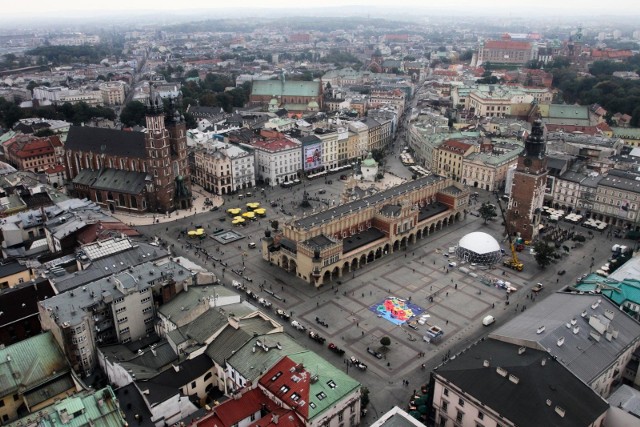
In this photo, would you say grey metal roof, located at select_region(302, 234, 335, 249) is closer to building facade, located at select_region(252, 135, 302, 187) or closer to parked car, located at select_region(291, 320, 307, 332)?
parked car, located at select_region(291, 320, 307, 332)

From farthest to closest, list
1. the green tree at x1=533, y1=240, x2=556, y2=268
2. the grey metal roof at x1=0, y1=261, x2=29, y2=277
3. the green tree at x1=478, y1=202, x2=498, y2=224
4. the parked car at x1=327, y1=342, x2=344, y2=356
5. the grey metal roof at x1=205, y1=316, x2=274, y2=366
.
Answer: the green tree at x1=478, y1=202, x2=498, y2=224, the green tree at x1=533, y1=240, x2=556, y2=268, the grey metal roof at x1=0, y1=261, x2=29, y2=277, the parked car at x1=327, y1=342, x2=344, y2=356, the grey metal roof at x1=205, y1=316, x2=274, y2=366

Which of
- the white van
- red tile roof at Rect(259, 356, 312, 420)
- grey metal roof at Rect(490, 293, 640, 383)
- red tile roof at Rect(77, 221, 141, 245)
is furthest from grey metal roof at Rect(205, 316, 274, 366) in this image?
red tile roof at Rect(77, 221, 141, 245)

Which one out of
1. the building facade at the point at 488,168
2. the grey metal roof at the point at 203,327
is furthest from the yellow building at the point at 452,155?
the grey metal roof at the point at 203,327

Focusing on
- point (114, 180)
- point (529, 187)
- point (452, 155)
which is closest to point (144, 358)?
point (114, 180)

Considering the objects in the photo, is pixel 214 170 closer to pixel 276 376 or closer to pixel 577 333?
pixel 276 376

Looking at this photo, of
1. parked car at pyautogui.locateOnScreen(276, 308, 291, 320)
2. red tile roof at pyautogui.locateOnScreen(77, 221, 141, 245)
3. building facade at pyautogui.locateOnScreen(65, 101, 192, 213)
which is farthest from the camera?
building facade at pyautogui.locateOnScreen(65, 101, 192, 213)

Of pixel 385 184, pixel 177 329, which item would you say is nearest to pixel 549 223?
pixel 385 184

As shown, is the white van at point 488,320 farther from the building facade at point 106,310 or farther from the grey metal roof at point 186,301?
the building facade at point 106,310
